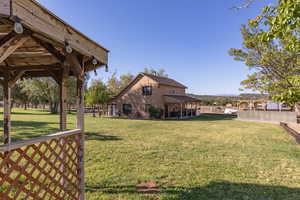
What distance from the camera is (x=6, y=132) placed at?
3928 mm

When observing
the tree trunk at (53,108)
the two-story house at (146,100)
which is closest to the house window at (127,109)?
the two-story house at (146,100)

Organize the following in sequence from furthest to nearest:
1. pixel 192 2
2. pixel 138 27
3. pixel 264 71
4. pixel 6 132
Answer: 1. pixel 138 27
2. pixel 264 71
3. pixel 192 2
4. pixel 6 132

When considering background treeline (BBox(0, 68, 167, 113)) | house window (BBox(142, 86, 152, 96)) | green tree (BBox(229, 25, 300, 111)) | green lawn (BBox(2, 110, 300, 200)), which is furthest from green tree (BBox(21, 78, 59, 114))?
green tree (BBox(229, 25, 300, 111))

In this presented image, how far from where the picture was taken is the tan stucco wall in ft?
74.9

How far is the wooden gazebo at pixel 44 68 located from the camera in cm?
167

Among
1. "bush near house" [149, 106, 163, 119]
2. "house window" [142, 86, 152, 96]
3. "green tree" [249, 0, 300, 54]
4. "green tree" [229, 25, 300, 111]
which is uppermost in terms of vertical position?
"green tree" [229, 25, 300, 111]

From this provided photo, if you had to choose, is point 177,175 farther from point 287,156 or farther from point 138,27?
point 138,27

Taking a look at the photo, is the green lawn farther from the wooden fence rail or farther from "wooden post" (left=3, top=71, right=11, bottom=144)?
"wooden post" (left=3, top=71, right=11, bottom=144)

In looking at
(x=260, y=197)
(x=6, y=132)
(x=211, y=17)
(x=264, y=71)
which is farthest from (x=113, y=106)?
(x=260, y=197)

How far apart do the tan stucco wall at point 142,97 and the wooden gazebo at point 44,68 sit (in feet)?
61.9

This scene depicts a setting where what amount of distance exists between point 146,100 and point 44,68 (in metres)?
20.0

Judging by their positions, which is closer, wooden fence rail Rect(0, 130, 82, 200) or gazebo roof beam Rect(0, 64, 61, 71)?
wooden fence rail Rect(0, 130, 82, 200)

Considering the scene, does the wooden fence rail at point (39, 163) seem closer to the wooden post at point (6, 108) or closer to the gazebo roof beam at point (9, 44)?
the gazebo roof beam at point (9, 44)

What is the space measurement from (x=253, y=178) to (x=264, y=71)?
13.6m
